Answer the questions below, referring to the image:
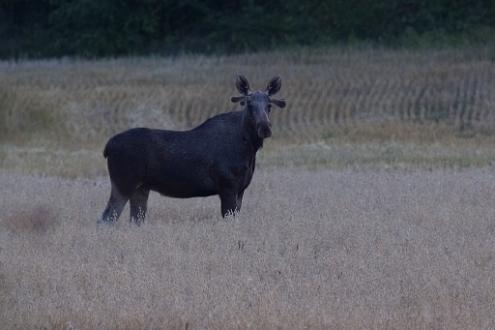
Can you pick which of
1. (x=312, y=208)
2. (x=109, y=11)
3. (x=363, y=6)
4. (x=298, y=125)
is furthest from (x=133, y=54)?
(x=312, y=208)

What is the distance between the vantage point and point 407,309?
962 cm

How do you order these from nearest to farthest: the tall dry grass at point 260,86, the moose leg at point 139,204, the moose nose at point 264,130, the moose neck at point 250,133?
the moose nose at point 264,130, the moose neck at point 250,133, the moose leg at point 139,204, the tall dry grass at point 260,86

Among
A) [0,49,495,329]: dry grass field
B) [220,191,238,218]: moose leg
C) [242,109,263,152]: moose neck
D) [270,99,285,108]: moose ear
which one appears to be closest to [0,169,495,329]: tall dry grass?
[0,49,495,329]: dry grass field

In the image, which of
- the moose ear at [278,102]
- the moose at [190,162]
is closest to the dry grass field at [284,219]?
the moose at [190,162]

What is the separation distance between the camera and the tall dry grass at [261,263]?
31.1ft

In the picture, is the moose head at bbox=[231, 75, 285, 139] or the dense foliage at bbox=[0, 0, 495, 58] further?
the dense foliage at bbox=[0, 0, 495, 58]

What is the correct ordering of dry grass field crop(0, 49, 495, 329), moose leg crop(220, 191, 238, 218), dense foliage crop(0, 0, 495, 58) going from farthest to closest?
1. dense foliage crop(0, 0, 495, 58)
2. moose leg crop(220, 191, 238, 218)
3. dry grass field crop(0, 49, 495, 329)

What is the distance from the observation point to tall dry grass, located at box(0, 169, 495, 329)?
9.48 meters

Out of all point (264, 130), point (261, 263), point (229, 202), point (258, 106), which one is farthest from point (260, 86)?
point (261, 263)

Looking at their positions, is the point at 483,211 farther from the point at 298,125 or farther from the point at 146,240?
the point at 298,125

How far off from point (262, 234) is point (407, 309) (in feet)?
11.2

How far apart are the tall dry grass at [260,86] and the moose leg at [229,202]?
13.0 meters

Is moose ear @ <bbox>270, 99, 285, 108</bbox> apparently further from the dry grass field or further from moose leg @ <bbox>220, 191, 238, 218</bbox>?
the dry grass field

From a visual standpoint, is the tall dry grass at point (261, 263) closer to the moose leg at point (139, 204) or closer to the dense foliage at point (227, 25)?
the moose leg at point (139, 204)
